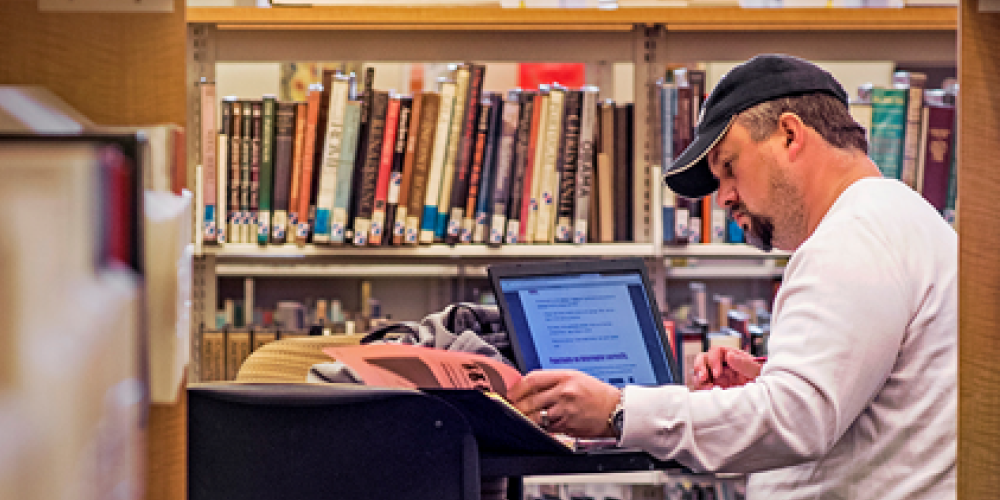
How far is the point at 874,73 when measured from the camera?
439 centimetres

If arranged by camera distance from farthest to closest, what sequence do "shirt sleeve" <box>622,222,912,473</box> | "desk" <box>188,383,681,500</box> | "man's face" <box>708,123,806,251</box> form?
"man's face" <box>708,123,806,251</box>
"shirt sleeve" <box>622,222,912,473</box>
"desk" <box>188,383,681,500</box>

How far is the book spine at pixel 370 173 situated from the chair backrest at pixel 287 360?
0.89m

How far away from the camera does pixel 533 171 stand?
7.43 feet

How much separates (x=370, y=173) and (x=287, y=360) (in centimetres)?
103

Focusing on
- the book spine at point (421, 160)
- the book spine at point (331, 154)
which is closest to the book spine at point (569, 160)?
the book spine at point (421, 160)

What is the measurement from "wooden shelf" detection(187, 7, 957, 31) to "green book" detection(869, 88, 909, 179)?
25 centimetres

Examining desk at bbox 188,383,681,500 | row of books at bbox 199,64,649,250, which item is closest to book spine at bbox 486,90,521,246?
row of books at bbox 199,64,649,250

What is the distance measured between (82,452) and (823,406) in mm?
842

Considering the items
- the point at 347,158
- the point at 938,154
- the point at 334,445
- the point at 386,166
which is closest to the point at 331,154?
the point at 347,158

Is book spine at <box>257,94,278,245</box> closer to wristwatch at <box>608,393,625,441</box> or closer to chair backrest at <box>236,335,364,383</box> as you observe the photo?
chair backrest at <box>236,335,364,383</box>

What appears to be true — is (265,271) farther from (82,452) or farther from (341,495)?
(82,452)

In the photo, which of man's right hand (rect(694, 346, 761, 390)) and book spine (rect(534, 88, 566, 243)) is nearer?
man's right hand (rect(694, 346, 761, 390))

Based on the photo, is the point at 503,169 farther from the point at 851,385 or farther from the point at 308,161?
the point at 851,385

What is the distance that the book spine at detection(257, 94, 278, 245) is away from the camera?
7.36ft
